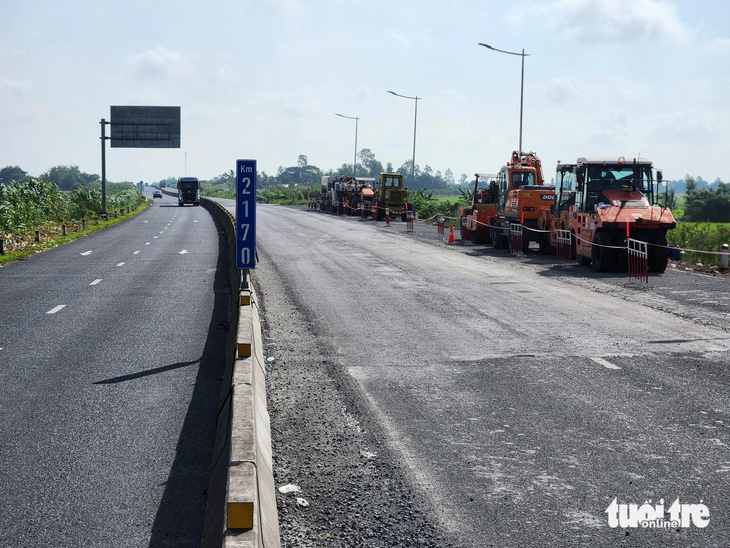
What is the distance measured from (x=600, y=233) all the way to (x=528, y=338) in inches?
433

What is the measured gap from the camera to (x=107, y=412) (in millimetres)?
8273

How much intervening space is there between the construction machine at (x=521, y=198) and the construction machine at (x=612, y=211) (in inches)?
109

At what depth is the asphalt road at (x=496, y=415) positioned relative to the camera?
5.60 metres

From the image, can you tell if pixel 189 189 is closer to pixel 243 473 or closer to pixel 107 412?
pixel 107 412


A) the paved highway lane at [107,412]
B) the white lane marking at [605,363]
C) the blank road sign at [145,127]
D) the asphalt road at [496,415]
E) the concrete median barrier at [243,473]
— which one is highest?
the blank road sign at [145,127]

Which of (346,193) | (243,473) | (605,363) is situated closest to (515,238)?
(605,363)

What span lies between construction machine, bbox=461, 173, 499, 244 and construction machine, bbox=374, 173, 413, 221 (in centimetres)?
2244

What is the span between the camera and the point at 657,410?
827cm

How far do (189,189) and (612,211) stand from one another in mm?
75127

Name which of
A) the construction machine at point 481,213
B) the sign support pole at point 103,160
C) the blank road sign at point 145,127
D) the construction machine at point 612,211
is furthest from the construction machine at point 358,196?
the construction machine at point 612,211

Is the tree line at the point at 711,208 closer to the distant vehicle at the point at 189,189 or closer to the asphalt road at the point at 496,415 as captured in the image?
the distant vehicle at the point at 189,189

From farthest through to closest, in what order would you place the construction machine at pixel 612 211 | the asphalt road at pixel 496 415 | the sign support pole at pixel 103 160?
1. the sign support pole at pixel 103 160
2. the construction machine at pixel 612 211
3. the asphalt road at pixel 496 415

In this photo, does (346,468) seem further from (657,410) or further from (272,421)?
(657,410)

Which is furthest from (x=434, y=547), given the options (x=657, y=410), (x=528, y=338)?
(x=528, y=338)
